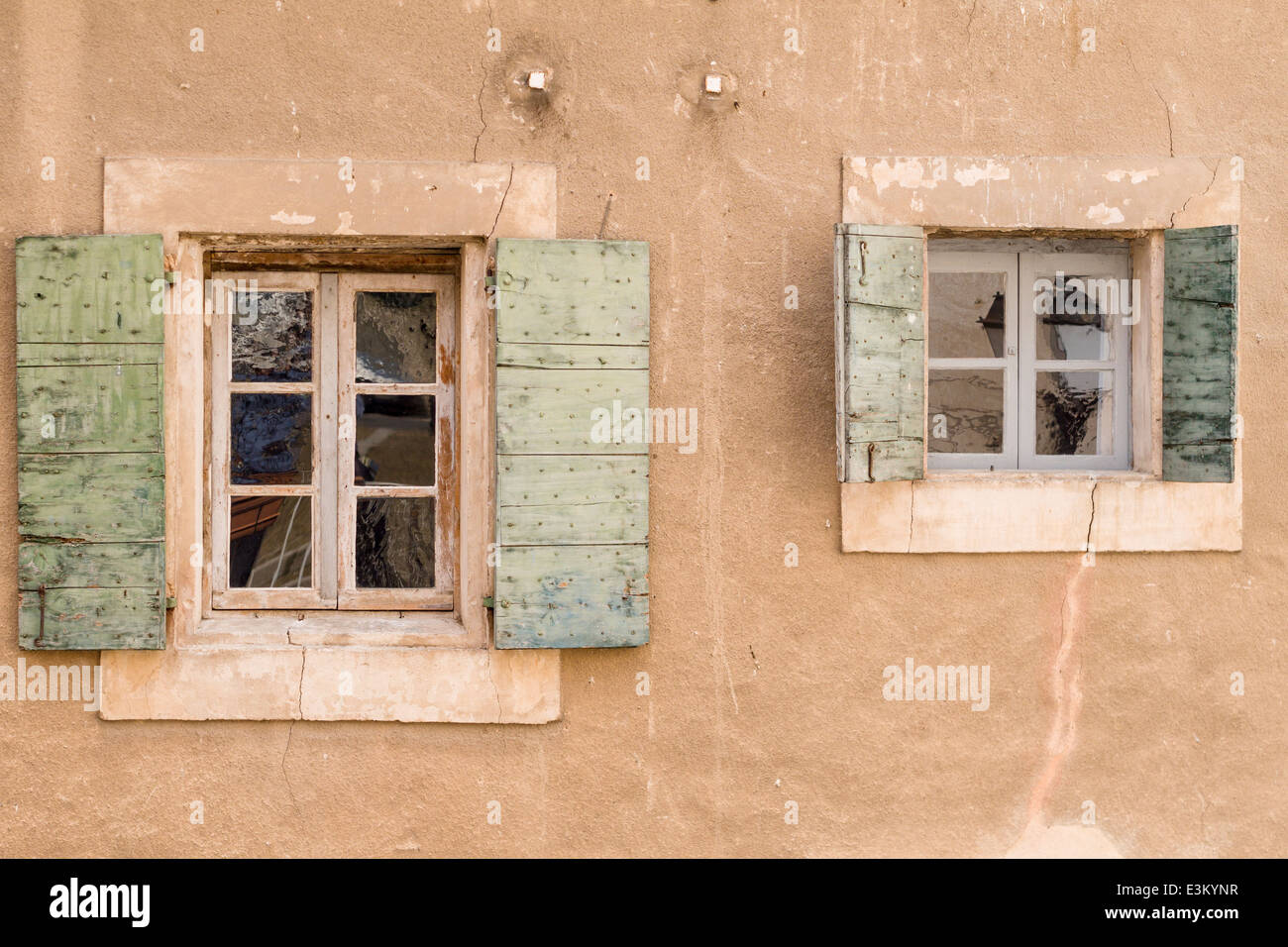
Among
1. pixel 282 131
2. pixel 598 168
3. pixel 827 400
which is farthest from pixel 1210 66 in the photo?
pixel 282 131

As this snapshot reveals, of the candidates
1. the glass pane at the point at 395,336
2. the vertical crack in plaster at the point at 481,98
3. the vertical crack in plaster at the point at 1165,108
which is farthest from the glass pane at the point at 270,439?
the vertical crack in plaster at the point at 1165,108

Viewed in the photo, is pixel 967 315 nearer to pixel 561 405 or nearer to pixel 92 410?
pixel 561 405

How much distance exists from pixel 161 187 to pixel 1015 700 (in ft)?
10.6

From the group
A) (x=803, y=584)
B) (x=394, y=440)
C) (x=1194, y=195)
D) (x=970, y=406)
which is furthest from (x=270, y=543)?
(x=1194, y=195)

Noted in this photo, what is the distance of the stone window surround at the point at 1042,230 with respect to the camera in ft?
11.6

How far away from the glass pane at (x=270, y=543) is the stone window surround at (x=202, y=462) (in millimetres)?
151

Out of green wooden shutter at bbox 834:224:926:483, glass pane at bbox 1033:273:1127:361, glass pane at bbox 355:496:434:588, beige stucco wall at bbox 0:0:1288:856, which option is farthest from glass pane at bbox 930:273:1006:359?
glass pane at bbox 355:496:434:588

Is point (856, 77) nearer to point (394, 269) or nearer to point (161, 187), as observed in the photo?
point (394, 269)

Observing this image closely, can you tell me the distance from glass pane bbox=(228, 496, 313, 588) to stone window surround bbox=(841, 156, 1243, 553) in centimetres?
181

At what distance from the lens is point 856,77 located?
3.56 meters

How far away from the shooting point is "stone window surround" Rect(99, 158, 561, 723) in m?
3.47

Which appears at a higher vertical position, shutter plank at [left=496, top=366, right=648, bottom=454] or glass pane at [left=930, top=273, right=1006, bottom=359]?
glass pane at [left=930, top=273, right=1006, bottom=359]

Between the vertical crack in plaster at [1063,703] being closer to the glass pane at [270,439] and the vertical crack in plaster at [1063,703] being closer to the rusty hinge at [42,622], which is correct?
the glass pane at [270,439]

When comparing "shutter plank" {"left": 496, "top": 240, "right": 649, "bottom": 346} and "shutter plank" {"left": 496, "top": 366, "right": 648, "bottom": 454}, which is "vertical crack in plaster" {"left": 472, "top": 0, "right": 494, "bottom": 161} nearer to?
"shutter plank" {"left": 496, "top": 240, "right": 649, "bottom": 346}
